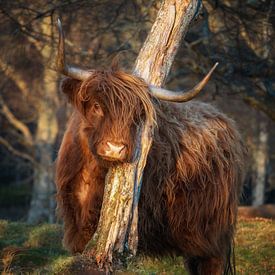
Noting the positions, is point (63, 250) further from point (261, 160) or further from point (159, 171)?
point (261, 160)

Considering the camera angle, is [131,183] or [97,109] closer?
[131,183]

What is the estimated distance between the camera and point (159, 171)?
7.16 metres

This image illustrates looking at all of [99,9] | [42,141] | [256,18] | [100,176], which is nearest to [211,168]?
[100,176]

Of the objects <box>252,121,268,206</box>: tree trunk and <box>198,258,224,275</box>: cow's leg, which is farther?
<box>252,121,268,206</box>: tree trunk

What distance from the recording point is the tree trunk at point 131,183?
19.8 ft

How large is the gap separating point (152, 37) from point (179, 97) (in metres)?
0.87

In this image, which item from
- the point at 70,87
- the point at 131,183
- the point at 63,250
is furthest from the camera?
the point at 63,250

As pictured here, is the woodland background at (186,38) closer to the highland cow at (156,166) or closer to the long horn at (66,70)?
the highland cow at (156,166)

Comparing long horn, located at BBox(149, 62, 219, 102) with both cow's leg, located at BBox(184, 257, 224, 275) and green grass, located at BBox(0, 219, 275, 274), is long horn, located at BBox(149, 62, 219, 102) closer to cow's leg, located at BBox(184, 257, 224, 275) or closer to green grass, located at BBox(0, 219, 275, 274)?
→ green grass, located at BBox(0, 219, 275, 274)

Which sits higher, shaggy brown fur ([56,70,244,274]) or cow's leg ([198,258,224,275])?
shaggy brown fur ([56,70,244,274])

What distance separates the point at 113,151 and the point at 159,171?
1.24 meters

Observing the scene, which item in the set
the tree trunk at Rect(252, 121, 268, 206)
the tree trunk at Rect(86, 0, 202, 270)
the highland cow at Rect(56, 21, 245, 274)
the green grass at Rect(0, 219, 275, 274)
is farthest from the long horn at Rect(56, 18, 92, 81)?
the tree trunk at Rect(252, 121, 268, 206)

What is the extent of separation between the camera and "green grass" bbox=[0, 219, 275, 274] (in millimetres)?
7828

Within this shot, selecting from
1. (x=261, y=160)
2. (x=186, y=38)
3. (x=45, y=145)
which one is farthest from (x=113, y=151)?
(x=261, y=160)
